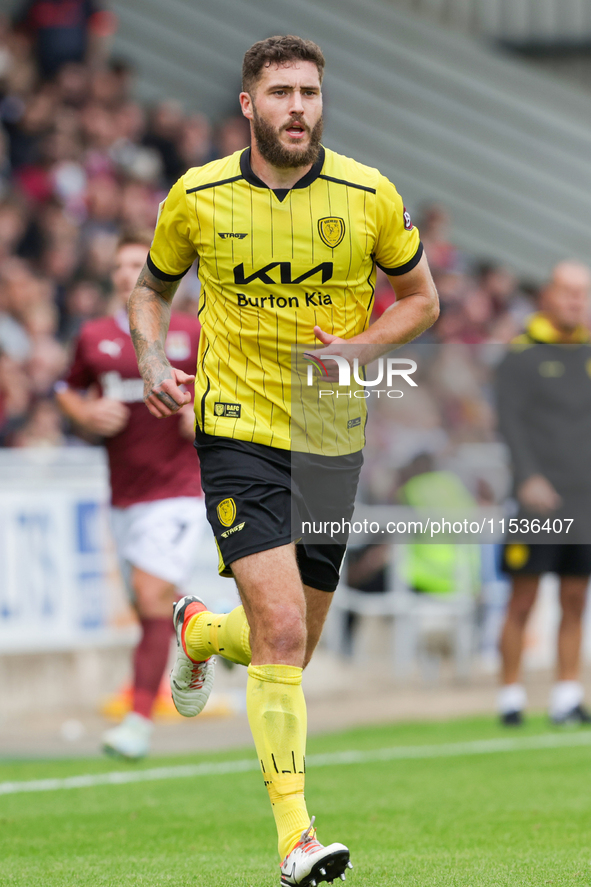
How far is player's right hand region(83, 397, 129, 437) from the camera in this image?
277 inches

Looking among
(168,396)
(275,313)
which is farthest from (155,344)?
(275,313)

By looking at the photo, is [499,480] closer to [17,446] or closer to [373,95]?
[17,446]

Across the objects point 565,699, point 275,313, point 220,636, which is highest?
point 275,313

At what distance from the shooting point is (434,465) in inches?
445

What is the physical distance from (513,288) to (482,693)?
8.25 metres

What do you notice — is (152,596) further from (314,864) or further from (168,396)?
(314,864)

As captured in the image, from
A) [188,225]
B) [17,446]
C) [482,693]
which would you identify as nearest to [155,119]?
[17,446]

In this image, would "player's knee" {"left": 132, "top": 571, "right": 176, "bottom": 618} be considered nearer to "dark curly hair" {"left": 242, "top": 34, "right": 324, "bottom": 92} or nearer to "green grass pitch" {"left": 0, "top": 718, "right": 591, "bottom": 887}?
"green grass pitch" {"left": 0, "top": 718, "right": 591, "bottom": 887}

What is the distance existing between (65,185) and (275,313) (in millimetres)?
8869

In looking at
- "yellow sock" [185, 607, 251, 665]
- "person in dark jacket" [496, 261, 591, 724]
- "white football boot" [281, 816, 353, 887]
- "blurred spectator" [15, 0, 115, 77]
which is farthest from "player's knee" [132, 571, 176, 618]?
"blurred spectator" [15, 0, 115, 77]

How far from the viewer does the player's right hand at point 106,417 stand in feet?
23.1

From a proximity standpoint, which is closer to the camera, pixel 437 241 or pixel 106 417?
pixel 106 417

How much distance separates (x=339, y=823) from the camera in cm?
524

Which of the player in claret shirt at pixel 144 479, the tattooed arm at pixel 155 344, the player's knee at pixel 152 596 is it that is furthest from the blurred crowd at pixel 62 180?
the tattooed arm at pixel 155 344
